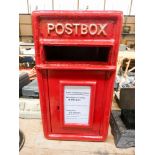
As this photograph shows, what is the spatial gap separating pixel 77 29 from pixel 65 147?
59 centimetres

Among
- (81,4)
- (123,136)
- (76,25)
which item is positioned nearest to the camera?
(76,25)

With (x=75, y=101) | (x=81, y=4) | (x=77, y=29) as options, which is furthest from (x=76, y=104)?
(x=81, y=4)

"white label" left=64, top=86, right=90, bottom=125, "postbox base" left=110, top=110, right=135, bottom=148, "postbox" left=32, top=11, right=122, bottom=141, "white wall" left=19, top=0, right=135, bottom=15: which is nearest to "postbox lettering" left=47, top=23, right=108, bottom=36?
"postbox" left=32, top=11, right=122, bottom=141

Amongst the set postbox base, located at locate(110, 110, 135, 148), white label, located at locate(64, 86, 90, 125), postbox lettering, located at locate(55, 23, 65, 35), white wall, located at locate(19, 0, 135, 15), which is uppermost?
white wall, located at locate(19, 0, 135, 15)

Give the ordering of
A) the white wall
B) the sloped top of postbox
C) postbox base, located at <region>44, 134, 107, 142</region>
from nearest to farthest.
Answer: the sloped top of postbox → postbox base, located at <region>44, 134, 107, 142</region> → the white wall

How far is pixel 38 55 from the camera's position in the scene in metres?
0.84

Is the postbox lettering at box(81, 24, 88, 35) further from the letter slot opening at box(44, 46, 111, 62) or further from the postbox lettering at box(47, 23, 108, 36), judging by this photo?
the letter slot opening at box(44, 46, 111, 62)

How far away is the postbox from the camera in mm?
787

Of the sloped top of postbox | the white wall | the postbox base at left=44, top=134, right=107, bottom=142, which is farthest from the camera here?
the white wall

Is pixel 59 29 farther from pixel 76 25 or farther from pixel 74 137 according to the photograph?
pixel 74 137

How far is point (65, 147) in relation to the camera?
97 cm

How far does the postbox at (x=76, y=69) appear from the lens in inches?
31.0
